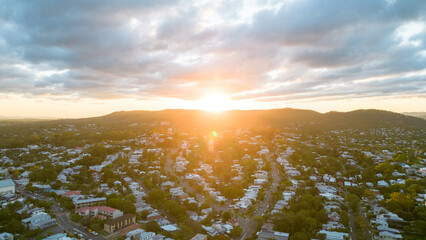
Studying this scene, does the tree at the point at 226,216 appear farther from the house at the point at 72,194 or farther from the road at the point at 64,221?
the house at the point at 72,194

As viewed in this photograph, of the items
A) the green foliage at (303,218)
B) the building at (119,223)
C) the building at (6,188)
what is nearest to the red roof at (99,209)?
the building at (119,223)

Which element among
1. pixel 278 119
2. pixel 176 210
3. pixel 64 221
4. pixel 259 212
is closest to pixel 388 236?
pixel 259 212

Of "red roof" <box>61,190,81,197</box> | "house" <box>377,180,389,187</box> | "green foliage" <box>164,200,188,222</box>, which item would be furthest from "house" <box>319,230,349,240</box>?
"red roof" <box>61,190,81,197</box>

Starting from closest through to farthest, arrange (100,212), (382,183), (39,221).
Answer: (39,221), (100,212), (382,183)

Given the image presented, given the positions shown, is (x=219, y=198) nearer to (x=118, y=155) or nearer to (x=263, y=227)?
(x=263, y=227)

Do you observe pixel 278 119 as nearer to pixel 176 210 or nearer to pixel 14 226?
pixel 176 210
